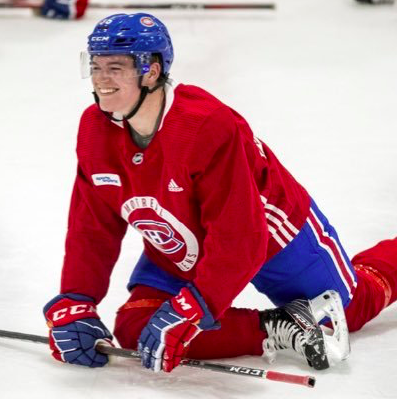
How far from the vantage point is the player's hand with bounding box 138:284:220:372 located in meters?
2.40

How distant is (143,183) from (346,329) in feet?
2.12

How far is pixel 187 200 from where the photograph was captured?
2.44 metres

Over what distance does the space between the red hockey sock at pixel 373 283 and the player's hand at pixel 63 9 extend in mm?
3999

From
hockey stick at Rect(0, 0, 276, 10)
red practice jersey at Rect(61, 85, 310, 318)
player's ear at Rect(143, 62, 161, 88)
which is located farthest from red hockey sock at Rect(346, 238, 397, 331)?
hockey stick at Rect(0, 0, 276, 10)

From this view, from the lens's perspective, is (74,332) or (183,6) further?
(183,6)

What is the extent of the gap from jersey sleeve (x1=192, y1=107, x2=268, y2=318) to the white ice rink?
0.90 feet

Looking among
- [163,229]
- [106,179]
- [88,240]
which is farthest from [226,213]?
[88,240]

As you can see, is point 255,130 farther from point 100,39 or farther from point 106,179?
point 100,39

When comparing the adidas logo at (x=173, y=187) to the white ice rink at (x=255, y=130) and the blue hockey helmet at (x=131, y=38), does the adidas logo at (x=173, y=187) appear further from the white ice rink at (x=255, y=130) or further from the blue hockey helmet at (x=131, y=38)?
the white ice rink at (x=255, y=130)

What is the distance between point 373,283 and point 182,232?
0.65 metres

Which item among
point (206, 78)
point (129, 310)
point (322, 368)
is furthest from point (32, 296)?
point (206, 78)

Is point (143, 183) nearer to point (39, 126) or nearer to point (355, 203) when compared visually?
point (355, 203)

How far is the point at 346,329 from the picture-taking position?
2.64 meters

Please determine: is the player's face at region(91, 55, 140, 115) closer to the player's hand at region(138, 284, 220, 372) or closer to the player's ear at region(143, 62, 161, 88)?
the player's ear at region(143, 62, 161, 88)
